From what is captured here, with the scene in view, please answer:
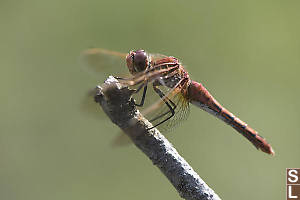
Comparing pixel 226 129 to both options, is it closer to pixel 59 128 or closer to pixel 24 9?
pixel 59 128

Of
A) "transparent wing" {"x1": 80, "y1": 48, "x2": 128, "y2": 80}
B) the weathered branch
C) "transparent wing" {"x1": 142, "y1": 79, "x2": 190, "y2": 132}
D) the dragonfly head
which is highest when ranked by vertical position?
"transparent wing" {"x1": 80, "y1": 48, "x2": 128, "y2": 80}

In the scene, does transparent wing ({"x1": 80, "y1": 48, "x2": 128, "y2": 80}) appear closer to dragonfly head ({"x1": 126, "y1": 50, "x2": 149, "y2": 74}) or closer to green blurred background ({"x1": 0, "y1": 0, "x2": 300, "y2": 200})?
dragonfly head ({"x1": 126, "y1": 50, "x2": 149, "y2": 74})

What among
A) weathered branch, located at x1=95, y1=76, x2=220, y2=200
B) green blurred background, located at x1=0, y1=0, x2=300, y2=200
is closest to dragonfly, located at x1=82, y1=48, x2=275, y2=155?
weathered branch, located at x1=95, y1=76, x2=220, y2=200

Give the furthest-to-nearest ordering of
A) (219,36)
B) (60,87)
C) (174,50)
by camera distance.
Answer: (219,36)
(174,50)
(60,87)

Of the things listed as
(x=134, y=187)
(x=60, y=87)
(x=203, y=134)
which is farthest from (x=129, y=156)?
(x=60, y=87)

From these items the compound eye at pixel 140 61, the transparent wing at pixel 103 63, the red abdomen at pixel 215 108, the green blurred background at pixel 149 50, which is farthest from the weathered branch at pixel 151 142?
the green blurred background at pixel 149 50
